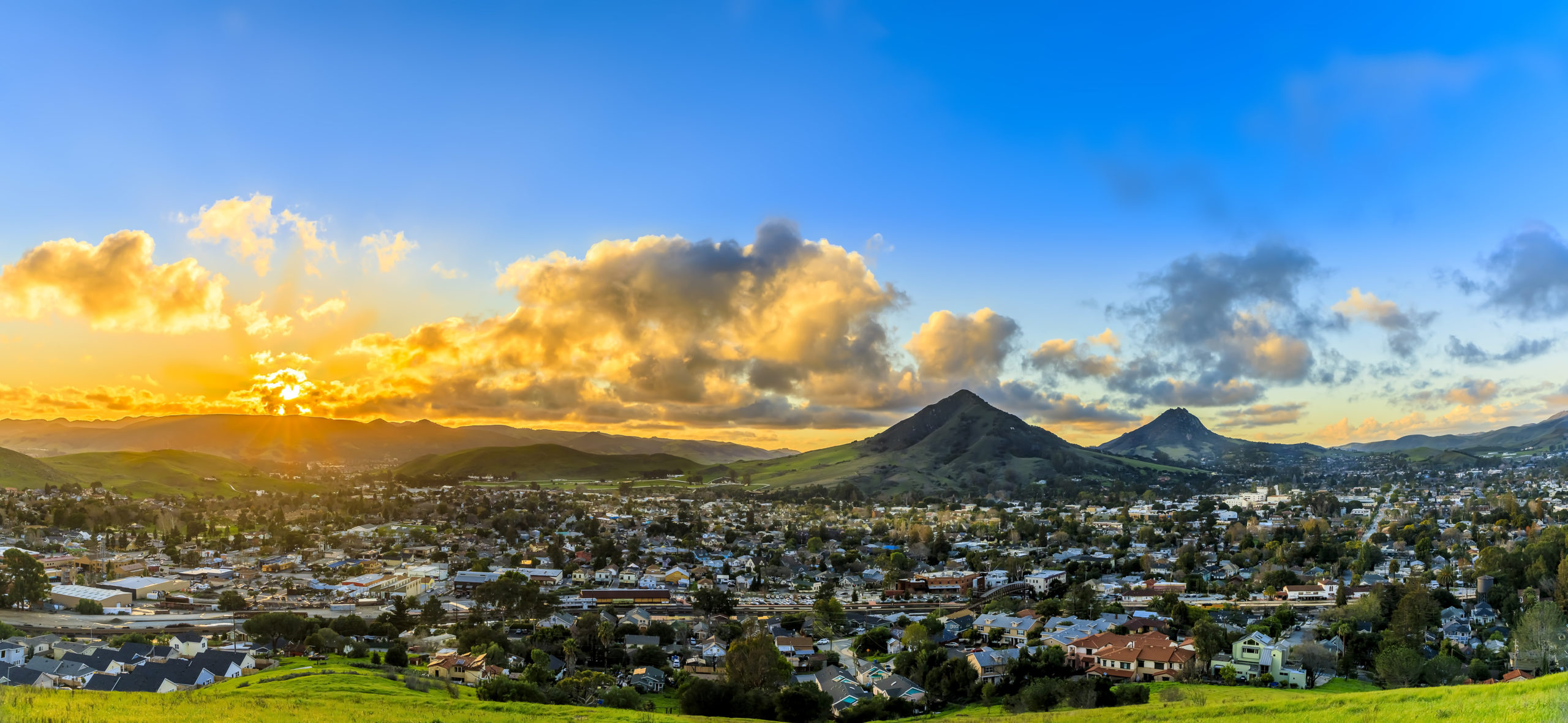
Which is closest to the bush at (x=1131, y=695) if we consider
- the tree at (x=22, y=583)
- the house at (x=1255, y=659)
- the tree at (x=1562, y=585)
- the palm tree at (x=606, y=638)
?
the house at (x=1255, y=659)

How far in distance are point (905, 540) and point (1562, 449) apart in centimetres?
17375

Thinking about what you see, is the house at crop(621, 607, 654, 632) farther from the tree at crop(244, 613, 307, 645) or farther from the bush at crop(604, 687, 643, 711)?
the tree at crop(244, 613, 307, 645)

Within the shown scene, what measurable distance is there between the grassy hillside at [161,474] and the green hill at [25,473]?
469 cm

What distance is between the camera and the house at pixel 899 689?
32.4m

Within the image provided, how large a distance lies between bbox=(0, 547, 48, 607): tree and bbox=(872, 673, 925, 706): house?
162 ft

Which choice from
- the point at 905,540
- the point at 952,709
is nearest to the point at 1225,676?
the point at 952,709

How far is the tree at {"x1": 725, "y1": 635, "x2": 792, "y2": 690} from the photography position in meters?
32.6

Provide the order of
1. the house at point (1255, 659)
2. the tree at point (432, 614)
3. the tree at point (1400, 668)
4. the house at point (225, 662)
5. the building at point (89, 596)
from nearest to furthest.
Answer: the tree at point (1400, 668) → the house at point (225, 662) → the house at point (1255, 659) → the tree at point (432, 614) → the building at point (89, 596)

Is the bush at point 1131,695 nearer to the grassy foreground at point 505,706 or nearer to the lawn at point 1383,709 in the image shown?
the grassy foreground at point 505,706

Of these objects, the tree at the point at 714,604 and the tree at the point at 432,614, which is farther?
the tree at the point at 714,604

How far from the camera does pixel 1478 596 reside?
1986 inches

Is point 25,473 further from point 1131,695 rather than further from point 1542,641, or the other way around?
point 1542,641

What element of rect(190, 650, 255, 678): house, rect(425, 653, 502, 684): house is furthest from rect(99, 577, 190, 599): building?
rect(425, 653, 502, 684): house

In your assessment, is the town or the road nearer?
the town
